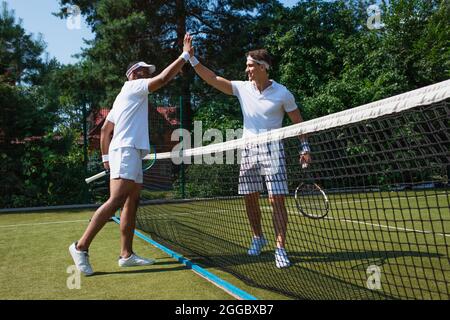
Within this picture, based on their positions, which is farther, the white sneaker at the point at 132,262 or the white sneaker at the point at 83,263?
the white sneaker at the point at 132,262

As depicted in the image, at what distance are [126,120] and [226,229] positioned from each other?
7.38 feet

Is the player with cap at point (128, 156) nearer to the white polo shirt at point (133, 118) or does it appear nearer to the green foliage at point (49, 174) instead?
the white polo shirt at point (133, 118)

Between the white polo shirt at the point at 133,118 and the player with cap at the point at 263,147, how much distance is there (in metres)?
0.55

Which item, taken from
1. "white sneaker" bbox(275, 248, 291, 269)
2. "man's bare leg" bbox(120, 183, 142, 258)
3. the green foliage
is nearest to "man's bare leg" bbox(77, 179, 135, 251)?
"man's bare leg" bbox(120, 183, 142, 258)

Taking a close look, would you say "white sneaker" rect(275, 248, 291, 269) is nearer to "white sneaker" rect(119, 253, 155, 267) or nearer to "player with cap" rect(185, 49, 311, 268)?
"player with cap" rect(185, 49, 311, 268)

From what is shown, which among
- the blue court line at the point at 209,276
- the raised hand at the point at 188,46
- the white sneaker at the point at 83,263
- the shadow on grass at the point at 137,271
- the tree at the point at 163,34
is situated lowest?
the shadow on grass at the point at 137,271

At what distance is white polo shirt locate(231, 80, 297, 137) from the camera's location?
12.6 ft

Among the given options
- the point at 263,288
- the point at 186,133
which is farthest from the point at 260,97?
the point at 186,133

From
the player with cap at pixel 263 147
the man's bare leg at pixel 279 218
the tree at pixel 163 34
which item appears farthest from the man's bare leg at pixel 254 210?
the tree at pixel 163 34

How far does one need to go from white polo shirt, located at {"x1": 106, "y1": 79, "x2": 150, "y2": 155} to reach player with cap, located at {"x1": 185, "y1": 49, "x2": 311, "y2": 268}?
55cm

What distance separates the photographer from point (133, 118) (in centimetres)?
368

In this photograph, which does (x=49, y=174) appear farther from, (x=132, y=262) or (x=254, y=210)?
(x=254, y=210)

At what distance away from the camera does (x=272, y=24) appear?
54.9 ft

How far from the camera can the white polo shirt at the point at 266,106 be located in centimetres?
383
